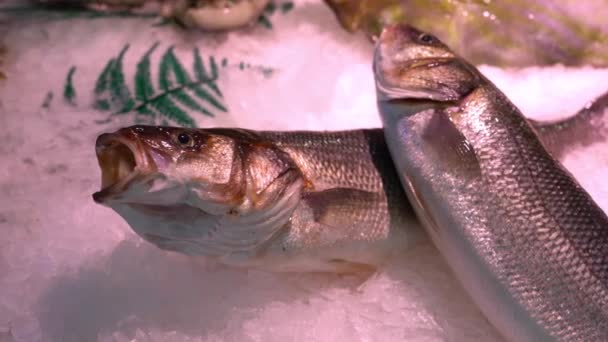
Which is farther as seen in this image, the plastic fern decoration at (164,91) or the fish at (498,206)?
the plastic fern decoration at (164,91)

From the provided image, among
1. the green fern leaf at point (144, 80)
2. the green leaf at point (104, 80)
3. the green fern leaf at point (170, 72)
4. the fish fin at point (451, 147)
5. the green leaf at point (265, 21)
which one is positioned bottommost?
the green leaf at point (104, 80)

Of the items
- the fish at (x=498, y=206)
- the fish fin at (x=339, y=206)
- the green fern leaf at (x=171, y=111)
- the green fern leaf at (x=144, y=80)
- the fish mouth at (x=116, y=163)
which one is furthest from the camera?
the green fern leaf at (x=144, y=80)

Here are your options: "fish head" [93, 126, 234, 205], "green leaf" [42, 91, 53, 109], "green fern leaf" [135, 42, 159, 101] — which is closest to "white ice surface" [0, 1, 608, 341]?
"green leaf" [42, 91, 53, 109]

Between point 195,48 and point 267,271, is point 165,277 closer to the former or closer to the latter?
point 267,271

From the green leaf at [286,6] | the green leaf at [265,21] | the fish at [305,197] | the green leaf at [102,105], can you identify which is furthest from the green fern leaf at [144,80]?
the fish at [305,197]

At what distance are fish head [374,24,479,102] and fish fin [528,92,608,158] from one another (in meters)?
0.34

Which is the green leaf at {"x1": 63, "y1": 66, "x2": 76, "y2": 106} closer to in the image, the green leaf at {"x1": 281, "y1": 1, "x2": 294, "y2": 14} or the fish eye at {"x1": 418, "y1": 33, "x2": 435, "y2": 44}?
the green leaf at {"x1": 281, "y1": 1, "x2": 294, "y2": 14}

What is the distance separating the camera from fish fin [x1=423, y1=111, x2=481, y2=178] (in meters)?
1.35

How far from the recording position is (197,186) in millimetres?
1173

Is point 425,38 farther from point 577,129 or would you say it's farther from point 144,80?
point 144,80

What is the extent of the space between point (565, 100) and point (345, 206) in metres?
1.35

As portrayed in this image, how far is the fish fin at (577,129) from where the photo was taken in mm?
1719

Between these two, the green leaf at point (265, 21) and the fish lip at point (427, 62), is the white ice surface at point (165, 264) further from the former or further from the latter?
the fish lip at point (427, 62)

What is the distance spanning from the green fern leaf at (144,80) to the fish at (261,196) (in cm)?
94
